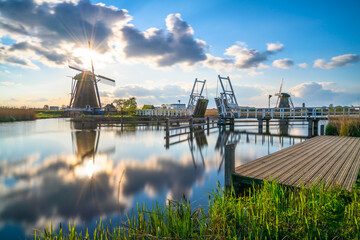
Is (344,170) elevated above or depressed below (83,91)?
below

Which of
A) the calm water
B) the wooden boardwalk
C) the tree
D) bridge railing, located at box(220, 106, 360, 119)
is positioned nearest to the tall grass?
the tree

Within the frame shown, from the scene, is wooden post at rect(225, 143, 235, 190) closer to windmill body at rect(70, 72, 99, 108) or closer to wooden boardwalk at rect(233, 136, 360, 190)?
wooden boardwalk at rect(233, 136, 360, 190)

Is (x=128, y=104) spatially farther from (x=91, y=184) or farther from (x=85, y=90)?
(x=91, y=184)

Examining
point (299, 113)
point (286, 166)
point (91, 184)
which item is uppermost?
point (299, 113)

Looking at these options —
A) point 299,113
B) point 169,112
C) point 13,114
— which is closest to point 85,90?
point 13,114

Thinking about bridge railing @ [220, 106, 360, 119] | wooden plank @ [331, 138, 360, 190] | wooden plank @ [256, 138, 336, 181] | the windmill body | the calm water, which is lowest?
the calm water

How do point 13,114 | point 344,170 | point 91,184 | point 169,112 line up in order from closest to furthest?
point 344,170
point 91,184
point 169,112
point 13,114

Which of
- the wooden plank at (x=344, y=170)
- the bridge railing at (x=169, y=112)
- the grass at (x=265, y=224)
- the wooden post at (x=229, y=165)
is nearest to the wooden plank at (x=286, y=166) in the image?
the wooden post at (x=229, y=165)

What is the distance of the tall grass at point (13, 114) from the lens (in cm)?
2962

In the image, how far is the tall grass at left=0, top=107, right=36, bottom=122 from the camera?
2962 cm

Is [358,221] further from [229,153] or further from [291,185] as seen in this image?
[229,153]

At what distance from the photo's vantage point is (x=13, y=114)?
31359 millimetres

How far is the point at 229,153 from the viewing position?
13.3ft

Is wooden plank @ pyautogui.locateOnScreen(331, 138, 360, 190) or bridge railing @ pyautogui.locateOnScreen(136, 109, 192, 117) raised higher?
bridge railing @ pyautogui.locateOnScreen(136, 109, 192, 117)
